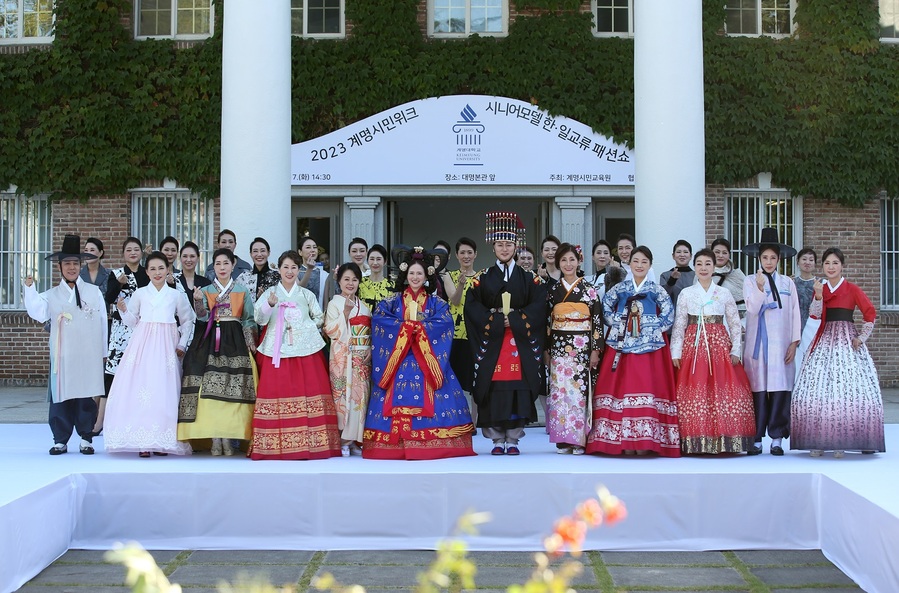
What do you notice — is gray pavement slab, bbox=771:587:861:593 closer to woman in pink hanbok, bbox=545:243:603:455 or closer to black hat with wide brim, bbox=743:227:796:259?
woman in pink hanbok, bbox=545:243:603:455

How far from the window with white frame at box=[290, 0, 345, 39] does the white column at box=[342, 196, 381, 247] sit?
89.6 inches

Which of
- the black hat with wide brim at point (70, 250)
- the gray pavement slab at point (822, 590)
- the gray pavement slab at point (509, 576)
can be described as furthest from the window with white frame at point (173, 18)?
the gray pavement slab at point (822, 590)

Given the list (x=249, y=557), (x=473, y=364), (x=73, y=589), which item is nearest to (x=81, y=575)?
(x=73, y=589)

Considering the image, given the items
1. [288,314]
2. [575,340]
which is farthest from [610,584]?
[288,314]

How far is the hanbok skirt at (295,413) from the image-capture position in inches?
252

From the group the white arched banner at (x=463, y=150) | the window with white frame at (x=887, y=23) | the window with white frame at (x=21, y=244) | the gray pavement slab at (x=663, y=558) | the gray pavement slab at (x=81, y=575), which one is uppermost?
the window with white frame at (x=887, y=23)

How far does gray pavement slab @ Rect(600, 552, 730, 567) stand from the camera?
541 centimetres

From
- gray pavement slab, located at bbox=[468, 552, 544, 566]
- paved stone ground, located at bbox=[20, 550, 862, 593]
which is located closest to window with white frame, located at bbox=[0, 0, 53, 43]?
paved stone ground, located at bbox=[20, 550, 862, 593]

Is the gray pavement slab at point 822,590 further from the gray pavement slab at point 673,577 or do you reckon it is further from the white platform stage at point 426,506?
the white platform stage at point 426,506

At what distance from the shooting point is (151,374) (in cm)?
659

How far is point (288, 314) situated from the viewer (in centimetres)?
668

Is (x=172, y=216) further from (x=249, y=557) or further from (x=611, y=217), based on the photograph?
(x=249, y=557)

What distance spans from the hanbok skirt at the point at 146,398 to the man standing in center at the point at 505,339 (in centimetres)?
195

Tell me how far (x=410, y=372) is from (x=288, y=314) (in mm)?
902
